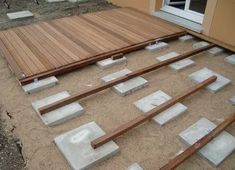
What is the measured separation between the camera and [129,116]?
2.73 m

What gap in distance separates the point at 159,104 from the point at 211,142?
71cm

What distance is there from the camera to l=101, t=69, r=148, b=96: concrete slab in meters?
3.06

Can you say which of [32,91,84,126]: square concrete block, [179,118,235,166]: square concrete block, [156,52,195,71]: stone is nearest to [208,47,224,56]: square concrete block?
[156,52,195,71]: stone

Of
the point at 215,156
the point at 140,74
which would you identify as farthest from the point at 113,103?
the point at 215,156

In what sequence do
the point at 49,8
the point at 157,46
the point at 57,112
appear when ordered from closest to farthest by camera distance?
the point at 57,112, the point at 157,46, the point at 49,8

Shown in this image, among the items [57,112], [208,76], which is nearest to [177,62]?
[208,76]

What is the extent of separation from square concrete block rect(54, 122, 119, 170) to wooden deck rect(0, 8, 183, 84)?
1.12 m

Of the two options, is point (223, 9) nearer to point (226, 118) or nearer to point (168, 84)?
point (168, 84)

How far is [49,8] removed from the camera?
5984 millimetres

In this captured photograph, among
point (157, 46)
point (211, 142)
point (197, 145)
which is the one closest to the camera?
point (197, 145)

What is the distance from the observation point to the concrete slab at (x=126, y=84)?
3061 mm

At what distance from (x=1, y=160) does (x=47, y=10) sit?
4.46m

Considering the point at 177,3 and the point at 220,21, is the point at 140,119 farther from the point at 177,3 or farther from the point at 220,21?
the point at 177,3

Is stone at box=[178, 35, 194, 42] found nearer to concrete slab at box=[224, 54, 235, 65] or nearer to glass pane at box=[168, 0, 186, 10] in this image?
concrete slab at box=[224, 54, 235, 65]
